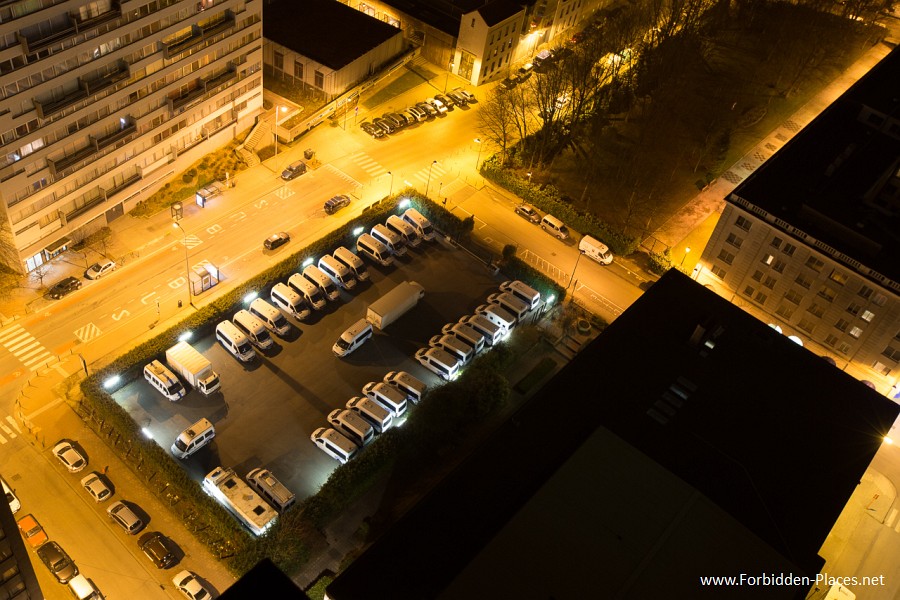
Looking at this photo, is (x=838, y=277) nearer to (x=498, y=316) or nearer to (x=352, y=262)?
(x=498, y=316)

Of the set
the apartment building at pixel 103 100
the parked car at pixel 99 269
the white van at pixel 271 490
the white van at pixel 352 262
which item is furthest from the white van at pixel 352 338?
the apartment building at pixel 103 100

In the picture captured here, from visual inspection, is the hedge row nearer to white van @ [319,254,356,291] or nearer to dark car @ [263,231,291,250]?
white van @ [319,254,356,291]

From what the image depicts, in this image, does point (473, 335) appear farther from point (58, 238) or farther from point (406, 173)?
point (58, 238)

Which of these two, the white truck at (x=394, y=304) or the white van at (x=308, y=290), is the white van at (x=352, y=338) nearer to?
the white truck at (x=394, y=304)

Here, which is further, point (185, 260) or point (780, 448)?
point (185, 260)

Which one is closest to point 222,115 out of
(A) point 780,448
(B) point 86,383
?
(B) point 86,383

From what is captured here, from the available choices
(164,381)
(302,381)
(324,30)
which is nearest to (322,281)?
(302,381)
